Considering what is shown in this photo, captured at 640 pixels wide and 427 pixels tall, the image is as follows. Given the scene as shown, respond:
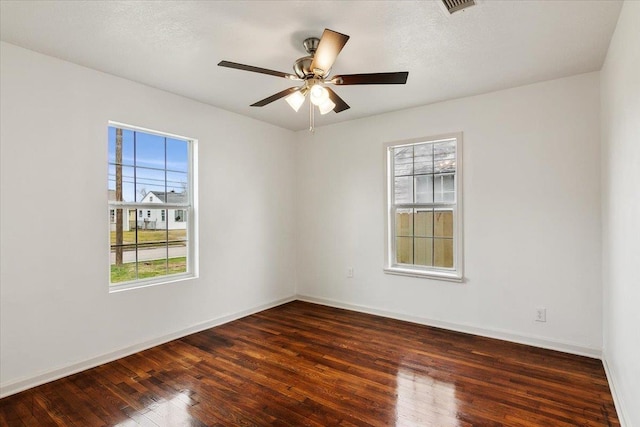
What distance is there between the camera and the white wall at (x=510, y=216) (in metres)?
3.12

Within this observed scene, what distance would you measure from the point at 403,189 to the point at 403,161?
0.35 meters

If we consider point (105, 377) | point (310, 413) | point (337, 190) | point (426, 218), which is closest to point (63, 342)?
point (105, 377)

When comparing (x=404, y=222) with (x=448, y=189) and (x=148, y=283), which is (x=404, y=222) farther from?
(x=148, y=283)

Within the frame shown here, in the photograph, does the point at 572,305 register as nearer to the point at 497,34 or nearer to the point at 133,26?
the point at 497,34

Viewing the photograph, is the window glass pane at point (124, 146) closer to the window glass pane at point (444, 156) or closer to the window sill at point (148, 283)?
the window sill at point (148, 283)

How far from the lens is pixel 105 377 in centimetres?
275

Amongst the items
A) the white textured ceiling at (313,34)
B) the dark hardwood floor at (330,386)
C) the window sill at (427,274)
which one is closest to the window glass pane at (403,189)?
the window sill at (427,274)

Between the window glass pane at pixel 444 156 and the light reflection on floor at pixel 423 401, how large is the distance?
2.26 meters

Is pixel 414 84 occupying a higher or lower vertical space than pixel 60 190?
higher

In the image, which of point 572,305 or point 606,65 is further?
point 572,305

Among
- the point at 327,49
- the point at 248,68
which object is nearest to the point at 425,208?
the point at 327,49

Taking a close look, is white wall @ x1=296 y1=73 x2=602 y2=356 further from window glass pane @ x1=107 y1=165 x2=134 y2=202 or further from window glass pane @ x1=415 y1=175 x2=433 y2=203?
window glass pane @ x1=107 y1=165 x2=134 y2=202

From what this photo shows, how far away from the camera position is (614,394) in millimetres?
2395

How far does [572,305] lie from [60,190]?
15.0ft
